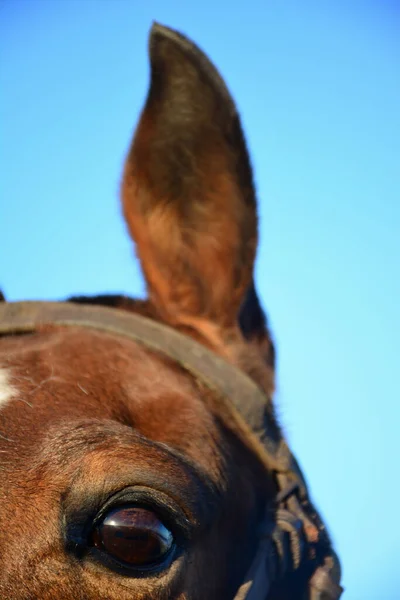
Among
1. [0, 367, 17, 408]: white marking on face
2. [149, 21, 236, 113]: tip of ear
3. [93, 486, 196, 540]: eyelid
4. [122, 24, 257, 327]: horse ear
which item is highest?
[149, 21, 236, 113]: tip of ear

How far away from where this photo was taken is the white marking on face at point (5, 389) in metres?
1.85

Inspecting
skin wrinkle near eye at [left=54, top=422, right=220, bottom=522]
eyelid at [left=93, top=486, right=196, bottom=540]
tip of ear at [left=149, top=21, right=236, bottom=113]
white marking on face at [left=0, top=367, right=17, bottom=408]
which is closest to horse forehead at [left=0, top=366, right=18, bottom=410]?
white marking on face at [left=0, top=367, right=17, bottom=408]

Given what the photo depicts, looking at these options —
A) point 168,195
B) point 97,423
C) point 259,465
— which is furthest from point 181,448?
point 168,195

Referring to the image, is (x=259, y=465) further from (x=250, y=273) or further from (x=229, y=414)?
(x=250, y=273)

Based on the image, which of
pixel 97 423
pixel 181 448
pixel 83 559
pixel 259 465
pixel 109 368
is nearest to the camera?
pixel 83 559

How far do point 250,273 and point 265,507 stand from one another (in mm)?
767

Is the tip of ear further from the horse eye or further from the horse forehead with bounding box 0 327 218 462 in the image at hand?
the horse eye

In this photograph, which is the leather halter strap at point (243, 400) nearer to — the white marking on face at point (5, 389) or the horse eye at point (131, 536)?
the white marking on face at point (5, 389)

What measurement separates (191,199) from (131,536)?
1349 mm

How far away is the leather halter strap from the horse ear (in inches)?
9.9

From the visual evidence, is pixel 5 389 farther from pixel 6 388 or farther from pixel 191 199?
pixel 191 199

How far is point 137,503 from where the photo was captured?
167cm

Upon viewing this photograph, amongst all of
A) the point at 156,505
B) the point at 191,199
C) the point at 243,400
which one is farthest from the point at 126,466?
the point at 191,199

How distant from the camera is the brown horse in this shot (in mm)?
1622
